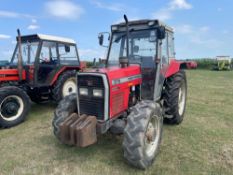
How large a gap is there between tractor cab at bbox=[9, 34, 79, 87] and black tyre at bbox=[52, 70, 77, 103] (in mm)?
245

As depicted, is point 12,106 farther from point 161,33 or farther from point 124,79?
point 161,33

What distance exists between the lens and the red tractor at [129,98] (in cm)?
336

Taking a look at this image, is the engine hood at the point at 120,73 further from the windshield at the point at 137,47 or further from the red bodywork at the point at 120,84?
the windshield at the point at 137,47

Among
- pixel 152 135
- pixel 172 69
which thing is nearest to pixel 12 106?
pixel 152 135

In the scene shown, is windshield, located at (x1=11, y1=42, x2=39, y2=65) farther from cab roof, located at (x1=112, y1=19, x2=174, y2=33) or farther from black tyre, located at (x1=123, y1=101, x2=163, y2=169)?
black tyre, located at (x1=123, y1=101, x2=163, y2=169)

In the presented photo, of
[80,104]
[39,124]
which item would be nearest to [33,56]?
[39,124]

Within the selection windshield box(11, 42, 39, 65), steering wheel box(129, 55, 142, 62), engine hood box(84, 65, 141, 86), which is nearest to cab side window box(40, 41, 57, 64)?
windshield box(11, 42, 39, 65)

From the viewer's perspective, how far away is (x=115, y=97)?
3.67 meters

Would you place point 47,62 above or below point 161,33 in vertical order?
below

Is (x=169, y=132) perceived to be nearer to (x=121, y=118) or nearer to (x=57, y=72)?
(x=121, y=118)

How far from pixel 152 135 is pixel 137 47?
5.78 feet

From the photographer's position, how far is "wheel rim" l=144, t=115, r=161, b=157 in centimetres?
364

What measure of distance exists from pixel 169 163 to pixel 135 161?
2.19 ft

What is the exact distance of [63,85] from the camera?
7.08 m
